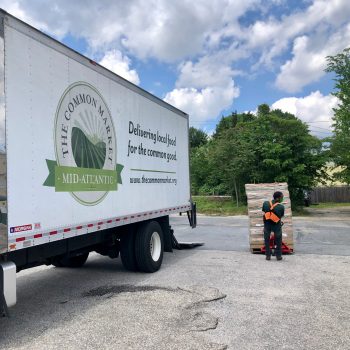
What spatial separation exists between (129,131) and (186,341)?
430 centimetres

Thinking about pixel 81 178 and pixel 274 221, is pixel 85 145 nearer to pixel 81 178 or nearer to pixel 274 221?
pixel 81 178

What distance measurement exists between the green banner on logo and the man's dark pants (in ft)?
14.0

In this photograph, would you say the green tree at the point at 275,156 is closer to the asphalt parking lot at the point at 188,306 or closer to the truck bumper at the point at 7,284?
the asphalt parking lot at the point at 188,306

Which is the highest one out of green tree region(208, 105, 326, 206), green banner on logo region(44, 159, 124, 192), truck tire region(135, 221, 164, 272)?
green tree region(208, 105, 326, 206)

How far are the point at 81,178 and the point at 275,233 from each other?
5507 mm

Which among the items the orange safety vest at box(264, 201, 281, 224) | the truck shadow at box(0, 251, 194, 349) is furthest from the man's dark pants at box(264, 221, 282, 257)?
the truck shadow at box(0, 251, 194, 349)

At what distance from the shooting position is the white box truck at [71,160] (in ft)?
16.8

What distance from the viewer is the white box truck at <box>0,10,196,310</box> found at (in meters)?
5.11

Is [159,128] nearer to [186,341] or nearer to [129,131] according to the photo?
[129,131]

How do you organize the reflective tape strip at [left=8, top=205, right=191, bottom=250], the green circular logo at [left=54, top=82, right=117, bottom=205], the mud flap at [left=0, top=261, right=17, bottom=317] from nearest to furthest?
1. the mud flap at [left=0, top=261, right=17, bottom=317]
2. the reflective tape strip at [left=8, top=205, right=191, bottom=250]
3. the green circular logo at [left=54, top=82, right=117, bottom=205]

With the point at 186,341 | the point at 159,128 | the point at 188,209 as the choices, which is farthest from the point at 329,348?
the point at 188,209

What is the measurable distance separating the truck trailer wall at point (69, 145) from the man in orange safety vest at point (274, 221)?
2.72 meters

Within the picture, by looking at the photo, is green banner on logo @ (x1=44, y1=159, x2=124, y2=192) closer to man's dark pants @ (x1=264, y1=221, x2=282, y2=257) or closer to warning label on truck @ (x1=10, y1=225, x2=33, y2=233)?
warning label on truck @ (x1=10, y1=225, x2=33, y2=233)

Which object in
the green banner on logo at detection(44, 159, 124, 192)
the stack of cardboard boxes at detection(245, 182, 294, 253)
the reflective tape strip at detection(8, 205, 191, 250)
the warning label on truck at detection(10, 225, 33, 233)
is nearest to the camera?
the warning label on truck at detection(10, 225, 33, 233)
